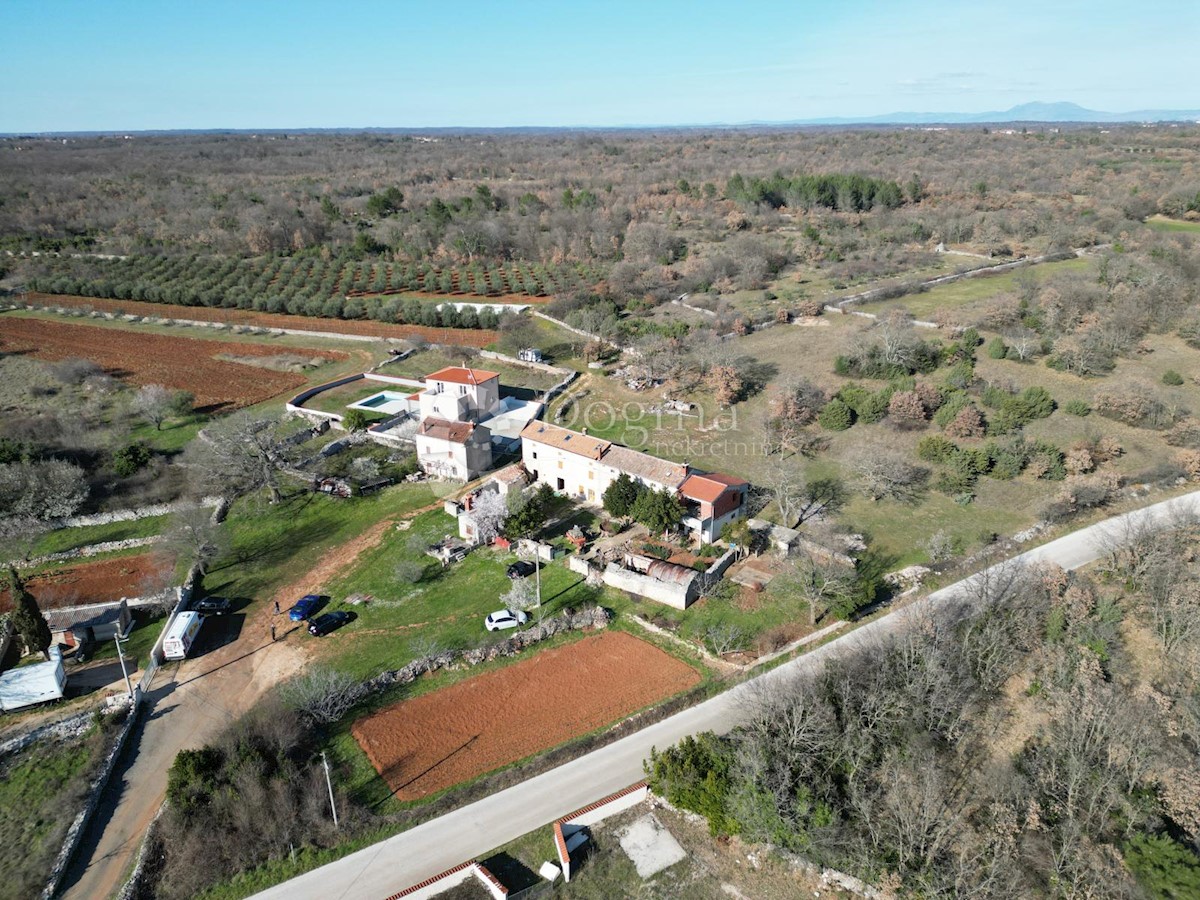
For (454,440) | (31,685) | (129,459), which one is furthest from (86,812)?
(129,459)

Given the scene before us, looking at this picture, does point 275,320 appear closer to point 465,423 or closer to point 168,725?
point 465,423

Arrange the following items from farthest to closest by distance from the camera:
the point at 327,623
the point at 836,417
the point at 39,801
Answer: the point at 836,417 < the point at 327,623 < the point at 39,801

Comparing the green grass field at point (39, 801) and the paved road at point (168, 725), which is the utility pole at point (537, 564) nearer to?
the paved road at point (168, 725)

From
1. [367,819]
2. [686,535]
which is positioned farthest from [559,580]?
[367,819]

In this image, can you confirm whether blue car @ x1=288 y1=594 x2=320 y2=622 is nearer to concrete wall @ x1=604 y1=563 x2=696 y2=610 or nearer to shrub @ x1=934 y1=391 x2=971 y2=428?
concrete wall @ x1=604 y1=563 x2=696 y2=610

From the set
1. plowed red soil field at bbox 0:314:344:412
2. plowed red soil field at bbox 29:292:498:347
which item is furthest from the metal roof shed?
plowed red soil field at bbox 29:292:498:347

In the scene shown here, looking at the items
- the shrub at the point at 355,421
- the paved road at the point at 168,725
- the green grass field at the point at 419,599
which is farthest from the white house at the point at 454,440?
the paved road at the point at 168,725
